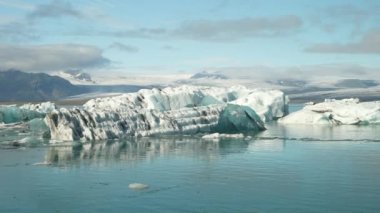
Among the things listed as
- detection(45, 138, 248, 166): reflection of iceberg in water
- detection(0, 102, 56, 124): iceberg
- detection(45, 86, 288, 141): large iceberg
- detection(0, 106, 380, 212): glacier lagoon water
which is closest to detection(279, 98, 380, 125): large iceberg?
detection(45, 86, 288, 141): large iceberg

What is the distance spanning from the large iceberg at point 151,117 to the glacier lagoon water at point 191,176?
1.99 meters

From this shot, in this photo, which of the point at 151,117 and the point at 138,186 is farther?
the point at 151,117

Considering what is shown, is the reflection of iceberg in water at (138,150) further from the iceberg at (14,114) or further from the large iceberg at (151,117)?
the iceberg at (14,114)

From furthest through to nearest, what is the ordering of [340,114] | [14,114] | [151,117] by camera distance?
[14,114] → [340,114] → [151,117]

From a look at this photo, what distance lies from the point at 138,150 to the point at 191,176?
35.3 feet

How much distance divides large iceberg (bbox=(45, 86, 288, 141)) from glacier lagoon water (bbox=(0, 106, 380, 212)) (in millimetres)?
1989

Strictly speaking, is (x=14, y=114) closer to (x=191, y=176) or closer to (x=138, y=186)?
(x=191, y=176)

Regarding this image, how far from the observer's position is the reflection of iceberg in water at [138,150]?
30680 millimetres

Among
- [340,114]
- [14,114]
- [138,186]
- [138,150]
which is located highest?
[14,114]

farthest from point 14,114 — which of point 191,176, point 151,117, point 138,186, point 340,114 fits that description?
point 138,186

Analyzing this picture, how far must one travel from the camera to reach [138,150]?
35094 millimetres

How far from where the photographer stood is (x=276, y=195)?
20.4 m

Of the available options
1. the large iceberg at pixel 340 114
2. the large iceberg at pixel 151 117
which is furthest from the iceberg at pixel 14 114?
the large iceberg at pixel 340 114

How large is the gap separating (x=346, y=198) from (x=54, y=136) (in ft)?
85.2
